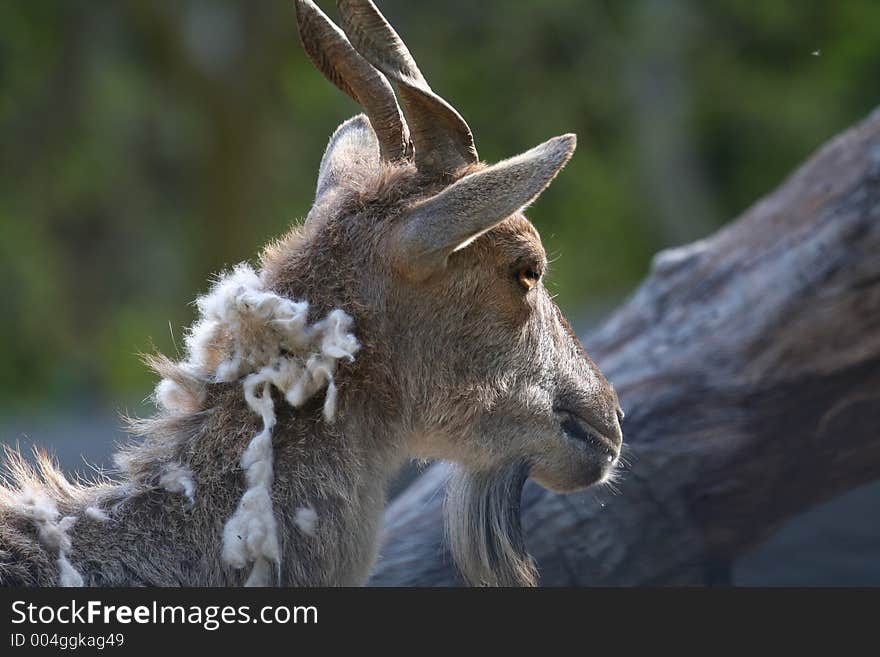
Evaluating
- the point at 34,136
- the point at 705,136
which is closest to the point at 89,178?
the point at 34,136

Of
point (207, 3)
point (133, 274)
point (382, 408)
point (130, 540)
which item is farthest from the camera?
point (133, 274)

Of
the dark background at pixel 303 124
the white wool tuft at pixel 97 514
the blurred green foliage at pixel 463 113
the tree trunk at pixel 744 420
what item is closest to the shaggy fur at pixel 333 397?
the white wool tuft at pixel 97 514

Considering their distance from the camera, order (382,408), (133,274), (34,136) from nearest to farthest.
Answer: (382,408), (34,136), (133,274)

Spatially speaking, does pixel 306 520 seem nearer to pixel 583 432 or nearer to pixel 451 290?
pixel 451 290

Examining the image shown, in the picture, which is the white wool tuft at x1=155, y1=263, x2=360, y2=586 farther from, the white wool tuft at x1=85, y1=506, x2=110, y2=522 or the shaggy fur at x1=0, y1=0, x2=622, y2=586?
the white wool tuft at x1=85, y1=506, x2=110, y2=522

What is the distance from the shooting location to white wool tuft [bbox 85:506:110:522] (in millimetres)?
3682

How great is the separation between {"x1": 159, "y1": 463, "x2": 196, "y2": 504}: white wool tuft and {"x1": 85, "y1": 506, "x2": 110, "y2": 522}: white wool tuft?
184 mm

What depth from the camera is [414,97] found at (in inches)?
151

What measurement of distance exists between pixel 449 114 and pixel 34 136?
1619cm

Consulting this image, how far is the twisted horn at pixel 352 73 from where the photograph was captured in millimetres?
3857

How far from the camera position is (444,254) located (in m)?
3.76

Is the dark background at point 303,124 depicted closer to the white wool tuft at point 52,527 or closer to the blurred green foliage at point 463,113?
the blurred green foliage at point 463,113

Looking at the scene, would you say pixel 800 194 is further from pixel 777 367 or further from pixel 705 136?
pixel 705 136

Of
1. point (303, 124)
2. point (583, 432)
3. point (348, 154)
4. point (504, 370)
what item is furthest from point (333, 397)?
point (303, 124)
